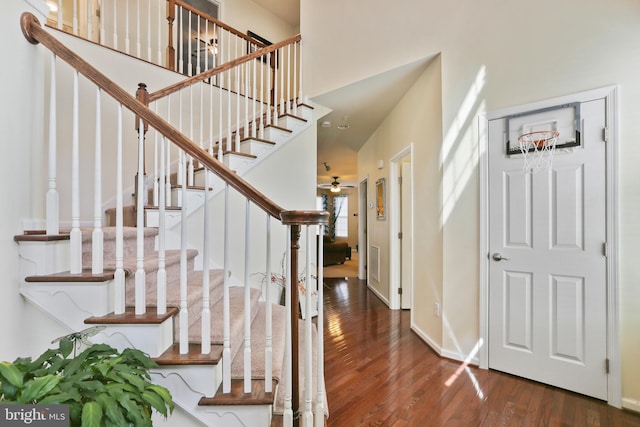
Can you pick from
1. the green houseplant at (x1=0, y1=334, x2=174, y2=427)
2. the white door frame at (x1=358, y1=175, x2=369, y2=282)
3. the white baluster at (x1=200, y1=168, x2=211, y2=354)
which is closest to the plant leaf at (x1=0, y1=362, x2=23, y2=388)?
the green houseplant at (x1=0, y1=334, x2=174, y2=427)

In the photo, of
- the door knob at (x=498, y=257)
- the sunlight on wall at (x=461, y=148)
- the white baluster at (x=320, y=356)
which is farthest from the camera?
the sunlight on wall at (x=461, y=148)

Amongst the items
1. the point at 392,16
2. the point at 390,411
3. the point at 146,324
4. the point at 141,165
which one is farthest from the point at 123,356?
the point at 392,16

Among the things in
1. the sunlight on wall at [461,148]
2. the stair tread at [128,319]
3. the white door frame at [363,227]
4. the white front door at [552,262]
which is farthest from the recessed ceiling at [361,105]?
the stair tread at [128,319]

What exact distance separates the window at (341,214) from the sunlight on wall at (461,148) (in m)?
9.37

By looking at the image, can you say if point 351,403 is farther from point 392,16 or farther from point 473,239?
point 392,16

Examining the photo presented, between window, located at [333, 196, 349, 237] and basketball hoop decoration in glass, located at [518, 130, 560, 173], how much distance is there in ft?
32.1

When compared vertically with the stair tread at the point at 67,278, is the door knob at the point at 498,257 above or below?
below

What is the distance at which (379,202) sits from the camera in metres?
4.48

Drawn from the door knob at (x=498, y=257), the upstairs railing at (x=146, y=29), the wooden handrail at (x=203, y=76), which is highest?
the upstairs railing at (x=146, y=29)

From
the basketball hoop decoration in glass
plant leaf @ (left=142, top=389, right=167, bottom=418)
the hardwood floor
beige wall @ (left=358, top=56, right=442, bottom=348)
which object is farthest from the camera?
beige wall @ (left=358, top=56, right=442, bottom=348)

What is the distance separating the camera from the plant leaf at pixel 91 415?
2.28 feet

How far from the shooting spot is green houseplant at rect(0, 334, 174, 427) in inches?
28.6

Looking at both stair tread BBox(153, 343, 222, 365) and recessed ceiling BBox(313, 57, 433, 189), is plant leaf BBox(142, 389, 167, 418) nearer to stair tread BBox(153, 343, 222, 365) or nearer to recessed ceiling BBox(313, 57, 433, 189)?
stair tread BBox(153, 343, 222, 365)

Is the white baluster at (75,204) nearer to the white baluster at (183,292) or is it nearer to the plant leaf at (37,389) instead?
the white baluster at (183,292)
